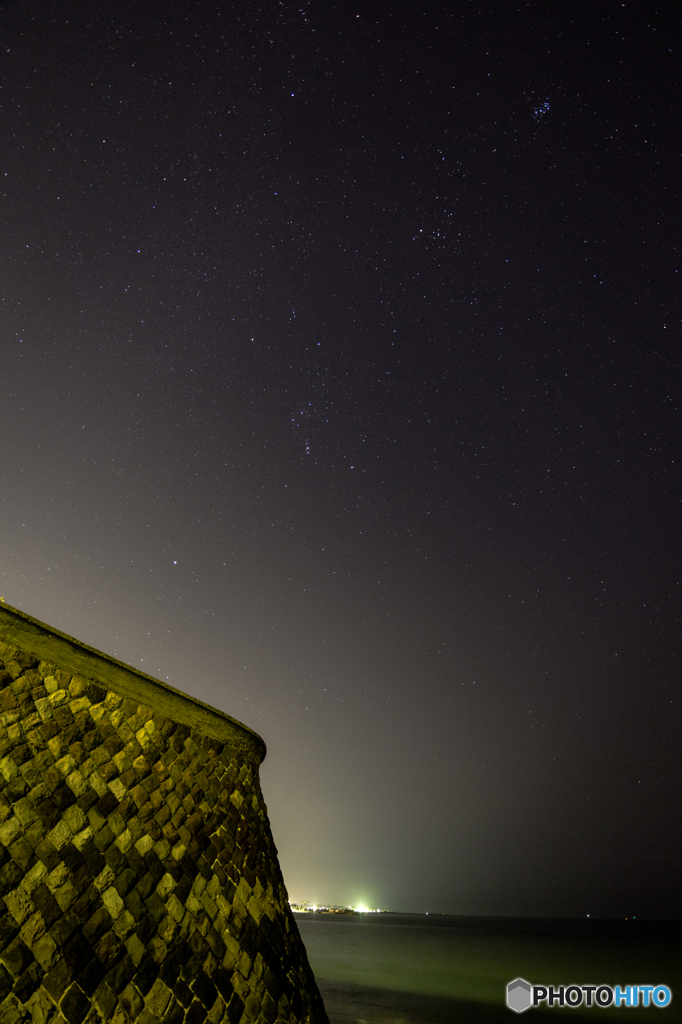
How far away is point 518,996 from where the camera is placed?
867 inches

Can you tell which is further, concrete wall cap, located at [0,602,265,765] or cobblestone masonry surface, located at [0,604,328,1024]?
concrete wall cap, located at [0,602,265,765]

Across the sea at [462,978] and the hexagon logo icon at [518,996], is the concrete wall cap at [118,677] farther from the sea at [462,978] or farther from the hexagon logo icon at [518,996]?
the hexagon logo icon at [518,996]

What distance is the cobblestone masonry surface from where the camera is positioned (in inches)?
91.9

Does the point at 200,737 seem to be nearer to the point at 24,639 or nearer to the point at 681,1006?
the point at 24,639

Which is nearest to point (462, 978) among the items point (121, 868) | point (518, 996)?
point (518, 996)

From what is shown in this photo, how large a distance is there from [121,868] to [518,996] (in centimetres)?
2669

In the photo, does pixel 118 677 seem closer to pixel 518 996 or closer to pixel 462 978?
pixel 518 996

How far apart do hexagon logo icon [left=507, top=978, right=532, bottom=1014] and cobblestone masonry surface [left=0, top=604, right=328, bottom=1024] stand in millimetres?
20226

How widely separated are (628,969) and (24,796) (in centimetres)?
3988

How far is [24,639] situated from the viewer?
2.83 metres

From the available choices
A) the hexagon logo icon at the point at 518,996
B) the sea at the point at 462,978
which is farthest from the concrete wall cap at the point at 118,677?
the hexagon logo icon at the point at 518,996

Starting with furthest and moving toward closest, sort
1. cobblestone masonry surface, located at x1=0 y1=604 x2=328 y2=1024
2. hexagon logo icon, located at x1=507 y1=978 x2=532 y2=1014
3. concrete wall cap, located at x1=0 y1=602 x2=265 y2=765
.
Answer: hexagon logo icon, located at x1=507 y1=978 x2=532 y2=1014, concrete wall cap, located at x1=0 y1=602 x2=265 y2=765, cobblestone masonry surface, located at x1=0 y1=604 x2=328 y2=1024

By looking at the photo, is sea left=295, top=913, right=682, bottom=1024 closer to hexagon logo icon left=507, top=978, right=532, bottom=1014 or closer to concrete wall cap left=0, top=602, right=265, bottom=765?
hexagon logo icon left=507, top=978, right=532, bottom=1014

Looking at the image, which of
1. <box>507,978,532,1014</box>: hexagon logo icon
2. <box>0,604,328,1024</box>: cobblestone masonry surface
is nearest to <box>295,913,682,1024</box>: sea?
<box>507,978,532,1014</box>: hexagon logo icon
